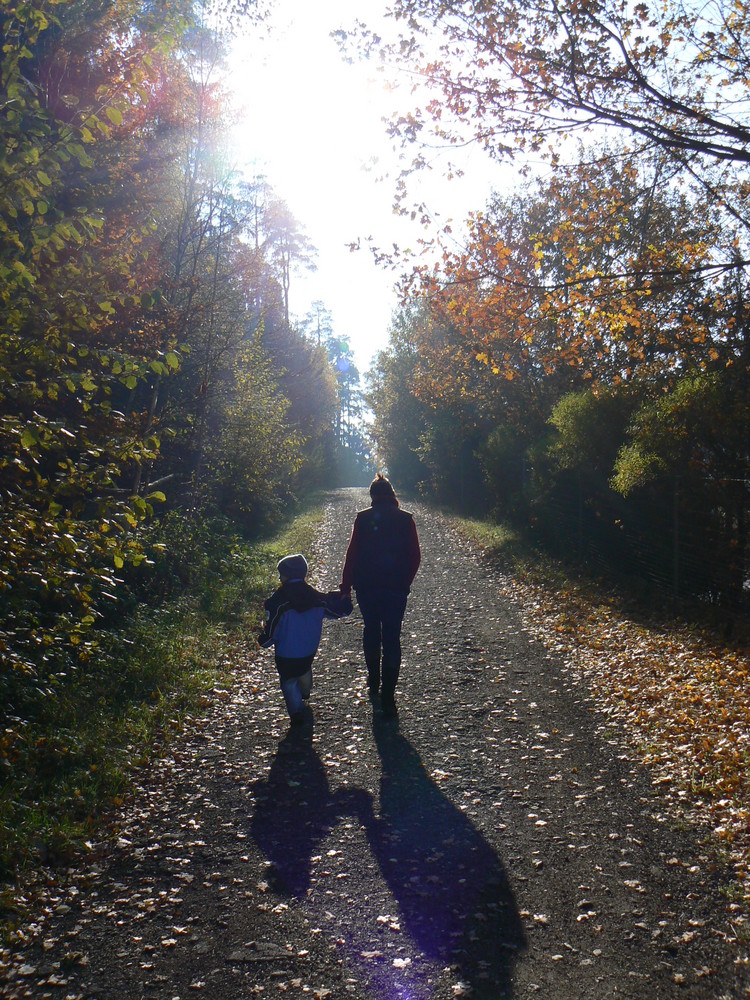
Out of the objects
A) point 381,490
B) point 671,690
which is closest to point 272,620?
point 381,490

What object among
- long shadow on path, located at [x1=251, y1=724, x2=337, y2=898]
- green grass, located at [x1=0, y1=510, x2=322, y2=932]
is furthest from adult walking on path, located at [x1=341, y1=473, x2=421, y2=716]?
green grass, located at [x1=0, y1=510, x2=322, y2=932]

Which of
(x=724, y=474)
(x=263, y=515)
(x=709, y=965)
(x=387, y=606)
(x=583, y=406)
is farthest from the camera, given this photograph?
(x=263, y=515)

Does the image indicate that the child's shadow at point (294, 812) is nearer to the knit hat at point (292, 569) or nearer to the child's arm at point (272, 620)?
the child's arm at point (272, 620)

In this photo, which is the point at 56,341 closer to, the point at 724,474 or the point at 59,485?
the point at 59,485

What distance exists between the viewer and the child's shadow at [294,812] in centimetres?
504

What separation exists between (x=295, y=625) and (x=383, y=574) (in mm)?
988

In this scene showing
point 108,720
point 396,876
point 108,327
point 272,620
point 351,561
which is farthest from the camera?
point 108,327

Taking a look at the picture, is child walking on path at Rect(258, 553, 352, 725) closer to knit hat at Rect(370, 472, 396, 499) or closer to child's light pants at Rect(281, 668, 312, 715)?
child's light pants at Rect(281, 668, 312, 715)

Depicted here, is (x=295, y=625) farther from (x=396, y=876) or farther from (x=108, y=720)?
(x=396, y=876)

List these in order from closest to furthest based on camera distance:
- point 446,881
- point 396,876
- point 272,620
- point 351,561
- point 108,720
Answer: point 446,881, point 396,876, point 108,720, point 272,620, point 351,561

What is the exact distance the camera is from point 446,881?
4.78 metres

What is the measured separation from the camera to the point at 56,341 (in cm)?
530

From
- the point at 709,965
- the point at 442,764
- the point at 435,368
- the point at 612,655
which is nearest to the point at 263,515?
the point at 435,368

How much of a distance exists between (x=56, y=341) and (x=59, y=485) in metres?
0.96
